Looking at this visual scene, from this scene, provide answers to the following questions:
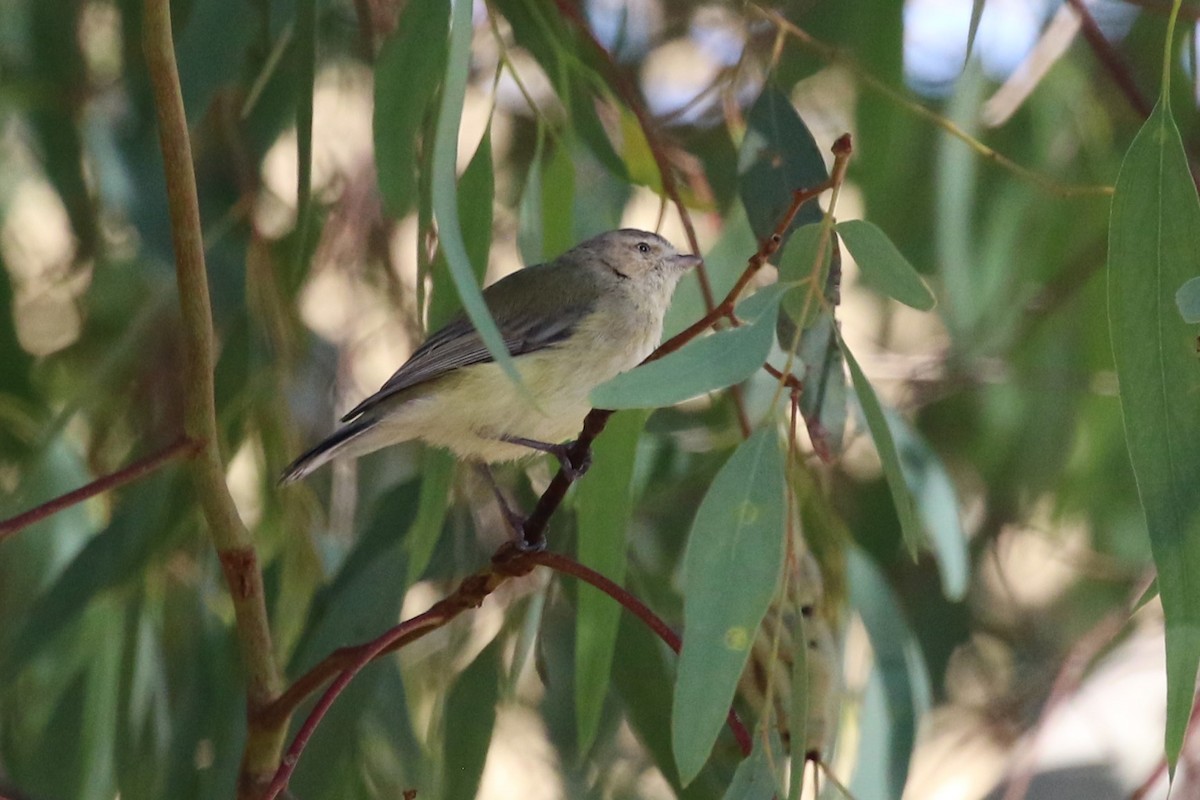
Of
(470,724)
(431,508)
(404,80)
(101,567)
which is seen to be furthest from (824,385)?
(101,567)

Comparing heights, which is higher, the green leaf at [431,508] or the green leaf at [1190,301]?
the green leaf at [431,508]

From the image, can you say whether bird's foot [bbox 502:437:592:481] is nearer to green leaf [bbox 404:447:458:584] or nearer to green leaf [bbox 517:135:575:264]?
green leaf [bbox 404:447:458:584]

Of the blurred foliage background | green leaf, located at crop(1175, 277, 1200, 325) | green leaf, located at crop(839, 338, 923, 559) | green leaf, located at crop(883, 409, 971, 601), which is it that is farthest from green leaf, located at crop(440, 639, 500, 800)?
green leaf, located at crop(1175, 277, 1200, 325)

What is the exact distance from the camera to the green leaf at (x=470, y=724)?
2.30 m

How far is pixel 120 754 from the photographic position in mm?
2416

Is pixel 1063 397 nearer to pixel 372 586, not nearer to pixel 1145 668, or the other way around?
pixel 1145 668

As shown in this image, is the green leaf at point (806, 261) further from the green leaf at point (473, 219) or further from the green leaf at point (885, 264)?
the green leaf at point (473, 219)

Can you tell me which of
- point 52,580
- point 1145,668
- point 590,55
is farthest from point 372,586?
point 1145,668

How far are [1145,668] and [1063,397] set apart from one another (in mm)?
733

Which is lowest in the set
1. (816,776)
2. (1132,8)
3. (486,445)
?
(816,776)

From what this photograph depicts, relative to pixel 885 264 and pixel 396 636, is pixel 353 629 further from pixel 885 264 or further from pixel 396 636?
pixel 885 264

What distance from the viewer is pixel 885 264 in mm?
1511

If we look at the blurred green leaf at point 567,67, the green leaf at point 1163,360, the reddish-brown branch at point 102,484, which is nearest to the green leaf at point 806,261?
the green leaf at point 1163,360

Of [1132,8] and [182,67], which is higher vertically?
[1132,8]
